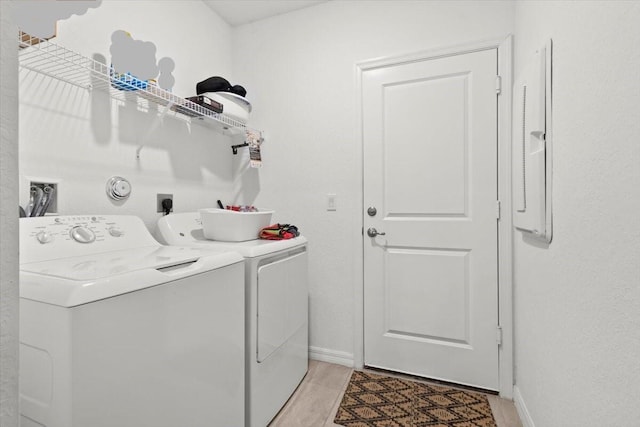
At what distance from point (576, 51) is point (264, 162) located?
73.0 inches

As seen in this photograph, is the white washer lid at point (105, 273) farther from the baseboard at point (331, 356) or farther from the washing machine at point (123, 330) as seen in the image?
the baseboard at point (331, 356)

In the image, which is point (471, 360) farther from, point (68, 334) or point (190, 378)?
point (68, 334)

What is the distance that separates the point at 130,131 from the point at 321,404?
179 centimetres

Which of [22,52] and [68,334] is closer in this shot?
[68,334]

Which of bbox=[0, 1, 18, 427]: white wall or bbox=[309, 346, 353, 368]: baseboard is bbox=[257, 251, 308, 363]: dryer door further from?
bbox=[0, 1, 18, 427]: white wall

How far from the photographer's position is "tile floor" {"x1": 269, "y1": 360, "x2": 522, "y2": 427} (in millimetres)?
1570

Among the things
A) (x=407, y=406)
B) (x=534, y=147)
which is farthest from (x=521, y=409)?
(x=534, y=147)

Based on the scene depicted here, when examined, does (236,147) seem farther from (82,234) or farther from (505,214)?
(505,214)

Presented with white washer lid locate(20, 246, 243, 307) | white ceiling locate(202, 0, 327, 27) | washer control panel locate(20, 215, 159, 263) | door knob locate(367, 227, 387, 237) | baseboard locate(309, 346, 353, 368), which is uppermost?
white ceiling locate(202, 0, 327, 27)

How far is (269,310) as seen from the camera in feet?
4.99

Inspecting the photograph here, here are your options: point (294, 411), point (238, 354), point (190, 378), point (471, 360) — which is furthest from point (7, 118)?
point (471, 360)

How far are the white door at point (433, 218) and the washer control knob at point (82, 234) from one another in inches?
58.7

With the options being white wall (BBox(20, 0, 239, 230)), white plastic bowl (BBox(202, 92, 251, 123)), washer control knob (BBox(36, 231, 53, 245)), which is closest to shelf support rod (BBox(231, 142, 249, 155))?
white wall (BBox(20, 0, 239, 230))

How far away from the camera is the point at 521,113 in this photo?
1518 mm
